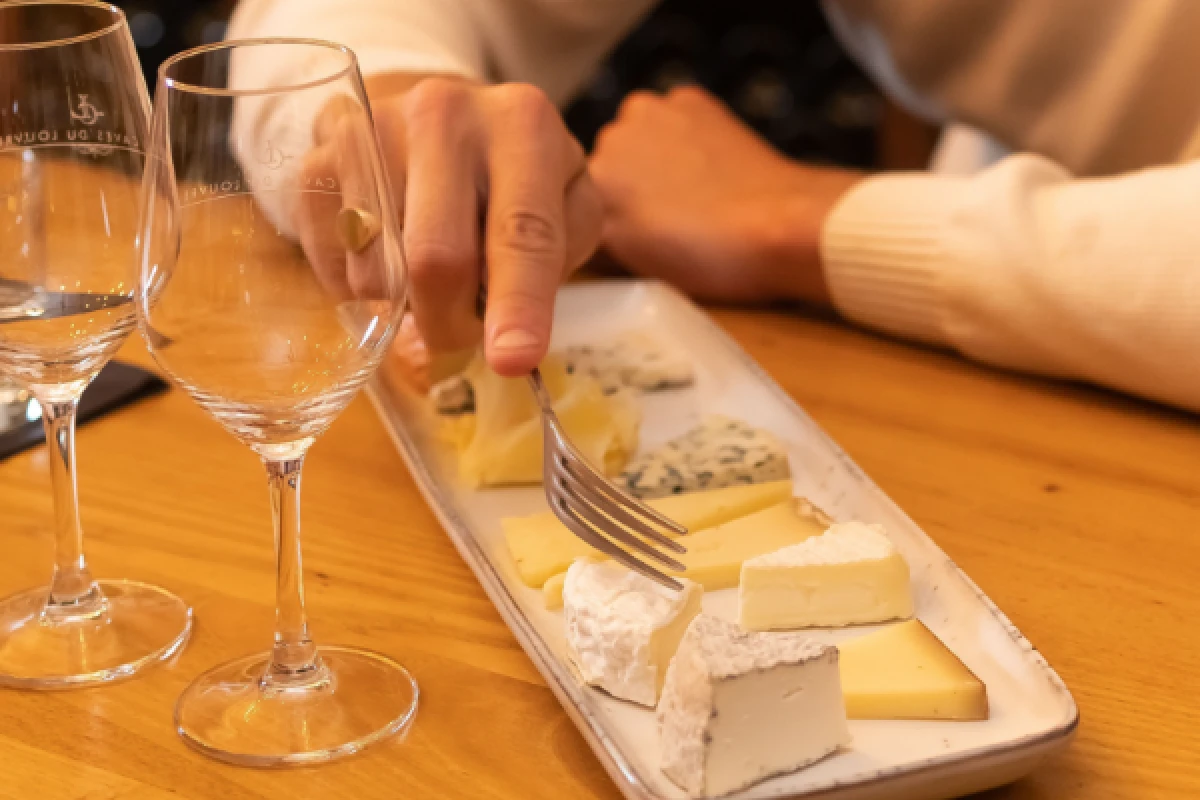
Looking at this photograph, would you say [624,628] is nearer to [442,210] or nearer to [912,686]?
[912,686]

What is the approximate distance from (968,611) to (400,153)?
0.48 m

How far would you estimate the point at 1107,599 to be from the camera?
2.43 ft

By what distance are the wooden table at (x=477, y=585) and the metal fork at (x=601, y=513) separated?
75mm

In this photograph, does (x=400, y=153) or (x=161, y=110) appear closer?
(x=161, y=110)

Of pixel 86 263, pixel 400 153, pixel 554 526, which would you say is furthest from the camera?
pixel 400 153

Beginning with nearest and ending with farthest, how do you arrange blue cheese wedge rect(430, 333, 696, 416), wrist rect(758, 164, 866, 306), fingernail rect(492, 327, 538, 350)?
fingernail rect(492, 327, 538, 350) < blue cheese wedge rect(430, 333, 696, 416) < wrist rect(758, 164, 866, 306)

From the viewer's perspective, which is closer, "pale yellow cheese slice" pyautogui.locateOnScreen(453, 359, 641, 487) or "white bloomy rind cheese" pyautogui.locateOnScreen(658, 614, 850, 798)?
"white bloomy rind cheese" pyautogui.locateOnScreen(658, 614, 850, 798)

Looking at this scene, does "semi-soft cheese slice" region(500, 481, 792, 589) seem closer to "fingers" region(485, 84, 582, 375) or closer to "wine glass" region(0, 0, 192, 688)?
"fingers" region(485, 84, 582, 375)

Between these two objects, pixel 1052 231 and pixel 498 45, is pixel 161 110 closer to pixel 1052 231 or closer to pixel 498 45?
pixel 1052 231

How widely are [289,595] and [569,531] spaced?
181mm

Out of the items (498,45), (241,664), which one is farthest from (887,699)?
(498,45)

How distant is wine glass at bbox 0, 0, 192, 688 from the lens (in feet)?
2.11

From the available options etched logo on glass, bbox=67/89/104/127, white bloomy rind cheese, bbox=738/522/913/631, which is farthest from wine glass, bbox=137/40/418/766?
white bloomy rind cheese, bbox=738/522/913/631

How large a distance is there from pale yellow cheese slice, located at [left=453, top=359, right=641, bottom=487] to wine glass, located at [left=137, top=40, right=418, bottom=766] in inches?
10.9
